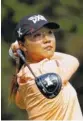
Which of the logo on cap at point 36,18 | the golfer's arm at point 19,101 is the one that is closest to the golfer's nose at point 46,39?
the logo on cap at point 36,18

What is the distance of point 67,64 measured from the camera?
109 inches

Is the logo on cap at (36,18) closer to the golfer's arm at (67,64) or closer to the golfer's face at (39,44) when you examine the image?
the golfer's face at (39,44)

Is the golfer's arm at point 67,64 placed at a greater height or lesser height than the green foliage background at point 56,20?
lesser

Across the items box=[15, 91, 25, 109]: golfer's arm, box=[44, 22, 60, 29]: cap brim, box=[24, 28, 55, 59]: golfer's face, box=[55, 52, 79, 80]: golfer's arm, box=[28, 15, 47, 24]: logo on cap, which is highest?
box=[28, 15, 47, 24]: logo on cap

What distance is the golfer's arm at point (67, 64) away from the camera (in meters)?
2.74

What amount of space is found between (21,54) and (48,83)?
0.22 metres

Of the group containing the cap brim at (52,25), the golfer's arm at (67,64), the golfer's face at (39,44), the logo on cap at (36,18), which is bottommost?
the golfer's arm at (67,64)

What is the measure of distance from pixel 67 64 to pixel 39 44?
195 millimetres

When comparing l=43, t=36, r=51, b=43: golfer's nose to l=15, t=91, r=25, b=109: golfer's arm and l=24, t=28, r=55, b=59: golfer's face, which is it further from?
l=15, t=91, r=25, b=109: golfer's arm

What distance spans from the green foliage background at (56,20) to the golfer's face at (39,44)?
0.23 ft

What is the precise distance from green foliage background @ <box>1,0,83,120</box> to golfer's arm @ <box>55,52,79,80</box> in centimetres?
2

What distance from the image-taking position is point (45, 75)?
270 centimetres

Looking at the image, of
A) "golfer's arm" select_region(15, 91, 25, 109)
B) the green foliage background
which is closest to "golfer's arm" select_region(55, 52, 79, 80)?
the green foliage background

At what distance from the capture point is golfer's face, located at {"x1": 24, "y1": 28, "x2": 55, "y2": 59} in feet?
8.93
